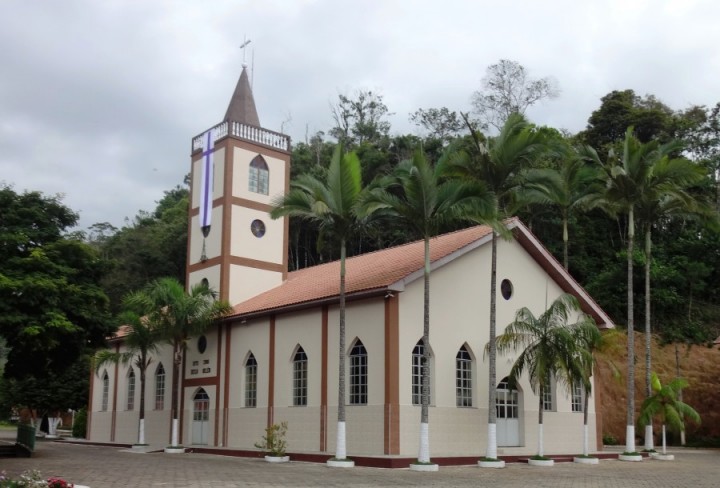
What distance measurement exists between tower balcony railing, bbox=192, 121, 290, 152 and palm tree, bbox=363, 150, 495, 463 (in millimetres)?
12059

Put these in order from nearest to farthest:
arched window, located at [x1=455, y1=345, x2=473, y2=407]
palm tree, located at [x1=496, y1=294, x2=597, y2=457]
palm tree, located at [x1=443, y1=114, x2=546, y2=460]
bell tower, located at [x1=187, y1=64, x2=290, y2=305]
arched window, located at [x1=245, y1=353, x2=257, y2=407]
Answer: palm tree, located at [x1=443, y1=114, x2=546, y2=460], palm tree, located at [x1=496, y1=294, x2=597, y2=457], arched window, located at [x1=455, y1=345, x2=473, y2=407], arched window, located at [x1=245, y1=353, x2=257, y2=407], bell tower, located at [x1=187, y1=64, x2=290, y2=305]

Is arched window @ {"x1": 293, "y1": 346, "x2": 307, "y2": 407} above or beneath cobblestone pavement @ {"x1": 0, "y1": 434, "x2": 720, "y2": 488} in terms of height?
above

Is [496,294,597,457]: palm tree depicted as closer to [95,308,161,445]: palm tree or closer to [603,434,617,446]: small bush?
[95,308,161,445]: palm tree

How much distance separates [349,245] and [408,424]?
29.0 m

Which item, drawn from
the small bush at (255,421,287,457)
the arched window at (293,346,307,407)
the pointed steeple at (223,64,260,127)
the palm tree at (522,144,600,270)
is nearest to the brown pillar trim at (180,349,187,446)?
the arched window at (293,346,307,407)

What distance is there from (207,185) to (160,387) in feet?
27.6

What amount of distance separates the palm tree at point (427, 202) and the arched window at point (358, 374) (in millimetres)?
2960

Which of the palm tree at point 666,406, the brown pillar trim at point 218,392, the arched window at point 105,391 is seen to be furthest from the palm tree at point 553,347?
the arched window at point 105,391

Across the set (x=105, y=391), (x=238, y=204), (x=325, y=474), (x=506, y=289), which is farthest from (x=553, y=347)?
(x=105, y=391)

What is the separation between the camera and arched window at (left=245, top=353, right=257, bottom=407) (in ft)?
88.2

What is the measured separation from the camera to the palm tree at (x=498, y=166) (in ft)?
67.7

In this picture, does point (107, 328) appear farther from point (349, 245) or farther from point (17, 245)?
point (349, 245)

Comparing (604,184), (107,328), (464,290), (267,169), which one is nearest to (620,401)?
(604,184)

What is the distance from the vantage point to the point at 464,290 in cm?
2409
